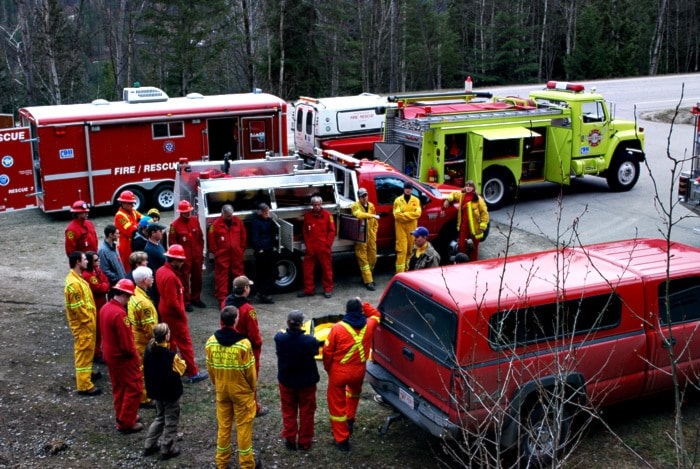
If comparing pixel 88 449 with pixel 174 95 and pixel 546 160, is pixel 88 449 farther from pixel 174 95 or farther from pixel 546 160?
pixel 174 95

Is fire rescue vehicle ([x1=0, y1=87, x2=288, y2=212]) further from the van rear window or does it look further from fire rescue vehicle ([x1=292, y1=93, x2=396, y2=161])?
the van rear window

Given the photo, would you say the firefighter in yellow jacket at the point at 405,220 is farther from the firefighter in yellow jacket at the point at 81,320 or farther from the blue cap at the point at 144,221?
the firefighter in yellow jacket at the point at 81,320

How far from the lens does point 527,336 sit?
702 cm

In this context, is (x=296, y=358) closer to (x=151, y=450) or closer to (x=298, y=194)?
(x=151, y=450)

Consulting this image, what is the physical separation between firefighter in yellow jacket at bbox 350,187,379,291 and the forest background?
16.7 m

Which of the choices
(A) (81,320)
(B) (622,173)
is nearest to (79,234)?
(A) (81,320)

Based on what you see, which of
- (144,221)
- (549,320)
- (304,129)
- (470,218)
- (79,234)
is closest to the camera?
(549,320)

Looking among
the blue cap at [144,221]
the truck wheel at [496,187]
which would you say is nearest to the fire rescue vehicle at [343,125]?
the truck wheel at [496,187]

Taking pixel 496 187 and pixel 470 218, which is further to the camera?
pixel 496 187

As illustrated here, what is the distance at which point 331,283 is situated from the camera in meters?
12.1

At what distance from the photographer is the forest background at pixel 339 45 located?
103ft

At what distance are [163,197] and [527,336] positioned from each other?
1147 centimetres

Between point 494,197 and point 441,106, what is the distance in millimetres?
2400

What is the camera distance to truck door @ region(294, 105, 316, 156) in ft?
63.0
